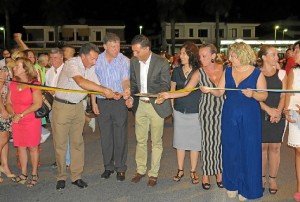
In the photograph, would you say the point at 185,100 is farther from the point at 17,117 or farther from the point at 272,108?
the point at 17,117

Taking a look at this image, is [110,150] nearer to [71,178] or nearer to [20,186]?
[71,178]

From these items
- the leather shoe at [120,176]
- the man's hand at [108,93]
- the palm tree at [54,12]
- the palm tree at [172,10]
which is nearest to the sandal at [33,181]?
the leather shoe at [120,176]

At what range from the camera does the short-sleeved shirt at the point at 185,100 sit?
6.32m

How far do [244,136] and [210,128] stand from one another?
75 centimetres

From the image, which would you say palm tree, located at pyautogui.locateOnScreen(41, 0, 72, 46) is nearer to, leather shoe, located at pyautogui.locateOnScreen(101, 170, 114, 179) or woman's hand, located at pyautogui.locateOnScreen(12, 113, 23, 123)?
leather shoe, located at pyautogui.locateOnScreen(101, 170, 114, 179)

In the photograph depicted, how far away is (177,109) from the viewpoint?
21.3 feet

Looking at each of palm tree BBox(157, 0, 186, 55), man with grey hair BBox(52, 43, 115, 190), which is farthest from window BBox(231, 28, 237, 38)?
man with grey hair BBox(52, 43, 115, 190)

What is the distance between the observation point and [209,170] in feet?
20.4

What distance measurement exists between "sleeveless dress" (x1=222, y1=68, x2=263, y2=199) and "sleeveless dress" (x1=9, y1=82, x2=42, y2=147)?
2820 mm

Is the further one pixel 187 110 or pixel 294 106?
pixel 187 110

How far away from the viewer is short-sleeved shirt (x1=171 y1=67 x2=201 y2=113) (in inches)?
249

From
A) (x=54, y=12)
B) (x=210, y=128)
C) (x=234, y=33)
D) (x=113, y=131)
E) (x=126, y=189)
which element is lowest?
(x=126, y=189)

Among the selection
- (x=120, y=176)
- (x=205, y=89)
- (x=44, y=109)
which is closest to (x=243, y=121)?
(x=205, y=89)

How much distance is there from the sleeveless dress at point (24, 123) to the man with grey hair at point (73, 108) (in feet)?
1.23
